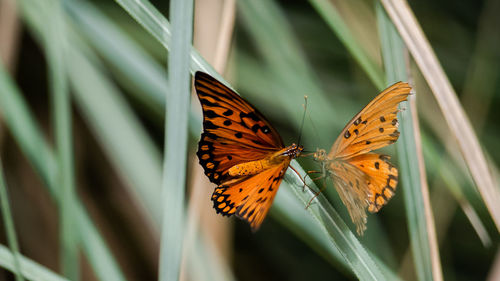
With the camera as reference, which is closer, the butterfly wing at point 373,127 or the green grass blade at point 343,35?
the butterfly wing at point 373,127

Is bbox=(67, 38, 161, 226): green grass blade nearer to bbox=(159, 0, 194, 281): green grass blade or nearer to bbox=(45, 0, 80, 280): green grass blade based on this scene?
bbox=(45, 0, 80, 280): green grass blade

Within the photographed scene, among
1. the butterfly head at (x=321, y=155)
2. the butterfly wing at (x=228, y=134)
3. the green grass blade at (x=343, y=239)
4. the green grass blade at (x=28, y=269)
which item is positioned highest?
the butterfly wing at (x=228, y=134)

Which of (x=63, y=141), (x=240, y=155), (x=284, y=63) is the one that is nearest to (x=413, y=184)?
(x=240, y=155)

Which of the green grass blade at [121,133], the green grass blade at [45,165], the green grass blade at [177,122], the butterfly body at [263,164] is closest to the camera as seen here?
the green grass blade at [177,122]

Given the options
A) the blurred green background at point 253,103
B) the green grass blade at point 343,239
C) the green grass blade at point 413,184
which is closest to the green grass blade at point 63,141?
the blurred green background at point 253,103

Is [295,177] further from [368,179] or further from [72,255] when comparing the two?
[72,255]

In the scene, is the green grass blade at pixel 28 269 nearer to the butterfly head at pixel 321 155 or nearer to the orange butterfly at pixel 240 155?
the orange butterfly at pixel 240 155

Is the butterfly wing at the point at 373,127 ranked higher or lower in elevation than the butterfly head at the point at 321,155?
higher

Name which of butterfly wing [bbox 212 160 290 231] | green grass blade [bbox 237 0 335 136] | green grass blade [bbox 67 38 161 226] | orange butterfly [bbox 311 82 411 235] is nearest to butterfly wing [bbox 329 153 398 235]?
orange butterfly [bbox 311 82 411 235]
